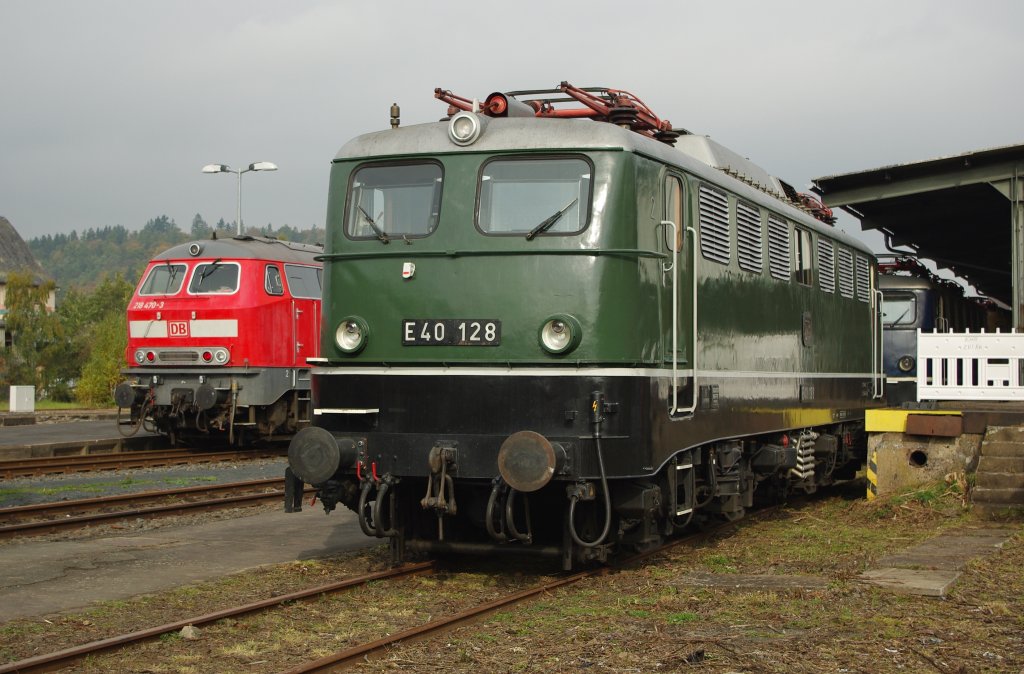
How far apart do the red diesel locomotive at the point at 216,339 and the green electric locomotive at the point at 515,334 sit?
439 inches

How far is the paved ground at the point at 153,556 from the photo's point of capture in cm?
859

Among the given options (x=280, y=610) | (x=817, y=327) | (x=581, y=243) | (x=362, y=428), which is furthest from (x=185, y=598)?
(x=817, y=327)

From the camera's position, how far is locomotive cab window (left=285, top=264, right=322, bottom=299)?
21.2 meters

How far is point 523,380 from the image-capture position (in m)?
8.44

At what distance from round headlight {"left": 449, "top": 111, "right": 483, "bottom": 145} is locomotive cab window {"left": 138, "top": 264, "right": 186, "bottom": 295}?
12721 millimetres

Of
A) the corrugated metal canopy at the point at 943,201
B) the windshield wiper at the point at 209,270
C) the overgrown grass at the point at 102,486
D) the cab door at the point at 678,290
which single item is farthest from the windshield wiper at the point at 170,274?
the cab door at the point at 678,290

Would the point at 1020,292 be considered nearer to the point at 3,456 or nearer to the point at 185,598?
the point at 185,598

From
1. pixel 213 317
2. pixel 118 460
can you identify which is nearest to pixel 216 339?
pixel 213 317

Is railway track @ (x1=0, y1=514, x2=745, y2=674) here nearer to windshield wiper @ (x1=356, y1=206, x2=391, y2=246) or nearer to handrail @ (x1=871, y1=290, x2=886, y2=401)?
windshield wiper @ (x1=356, y1=206, x2=391, y2=246)

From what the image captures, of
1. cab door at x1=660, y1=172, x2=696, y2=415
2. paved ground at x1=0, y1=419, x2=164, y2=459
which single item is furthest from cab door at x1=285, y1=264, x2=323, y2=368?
cab door at x1=660, y1=172, x2=696, y2=415

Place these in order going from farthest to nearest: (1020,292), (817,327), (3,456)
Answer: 1. (3,456)
2. (1020,292)
3. (817,327)

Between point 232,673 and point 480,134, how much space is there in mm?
4363

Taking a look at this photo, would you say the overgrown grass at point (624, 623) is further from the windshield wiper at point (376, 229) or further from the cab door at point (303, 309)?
the cab door at point (303, 309)

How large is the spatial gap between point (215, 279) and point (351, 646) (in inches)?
568
